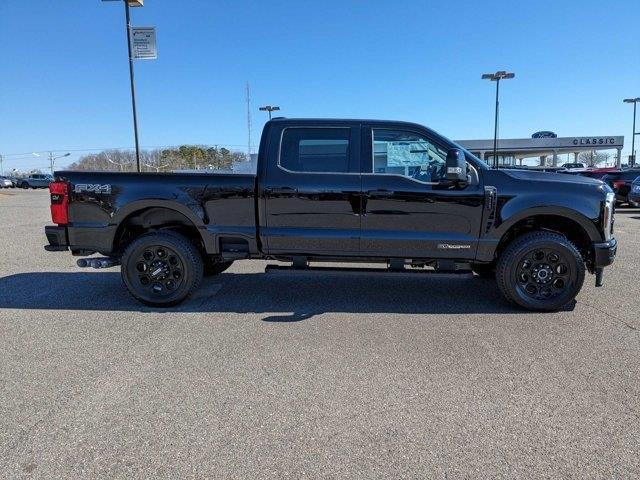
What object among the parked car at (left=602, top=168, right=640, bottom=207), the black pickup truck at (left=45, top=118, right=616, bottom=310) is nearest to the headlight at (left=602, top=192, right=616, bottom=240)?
the black pickup truck at (left=45, top=118, right=616, bottom=310)

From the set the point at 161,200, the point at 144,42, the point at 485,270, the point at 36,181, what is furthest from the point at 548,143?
the point at 36,181

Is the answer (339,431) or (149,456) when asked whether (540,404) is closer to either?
(339,431)

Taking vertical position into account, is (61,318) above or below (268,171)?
below

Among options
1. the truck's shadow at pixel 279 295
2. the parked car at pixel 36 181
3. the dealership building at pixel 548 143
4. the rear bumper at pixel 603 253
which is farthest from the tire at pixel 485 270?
the parked car at pixel 36 181

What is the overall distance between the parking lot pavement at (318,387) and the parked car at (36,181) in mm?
53394

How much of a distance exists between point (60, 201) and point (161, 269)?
1.36 meters

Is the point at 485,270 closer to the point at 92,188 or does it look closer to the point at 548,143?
the point at 92,188

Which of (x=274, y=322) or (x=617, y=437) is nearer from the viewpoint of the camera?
(x=617, y=437)

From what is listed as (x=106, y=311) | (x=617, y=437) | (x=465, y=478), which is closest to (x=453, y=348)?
(x=617, y=437)

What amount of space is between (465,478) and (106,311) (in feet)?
13.9

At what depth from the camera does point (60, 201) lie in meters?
5.14

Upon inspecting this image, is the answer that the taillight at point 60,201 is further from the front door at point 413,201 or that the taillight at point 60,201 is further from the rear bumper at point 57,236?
the front door at point 413,201

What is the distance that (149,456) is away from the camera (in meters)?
2.51

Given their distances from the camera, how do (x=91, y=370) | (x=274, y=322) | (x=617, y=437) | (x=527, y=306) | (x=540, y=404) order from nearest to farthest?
(x=617, y=437) → (x=540, y=404) → (x=91, y=370) → (x=274, y=322) → (x=527, y=306)
